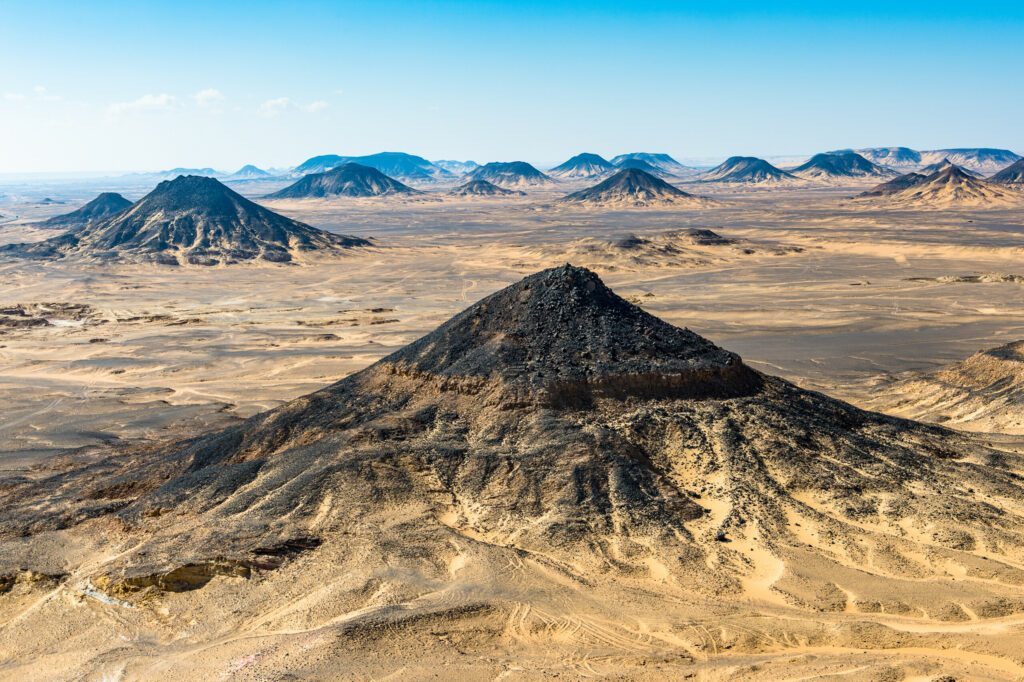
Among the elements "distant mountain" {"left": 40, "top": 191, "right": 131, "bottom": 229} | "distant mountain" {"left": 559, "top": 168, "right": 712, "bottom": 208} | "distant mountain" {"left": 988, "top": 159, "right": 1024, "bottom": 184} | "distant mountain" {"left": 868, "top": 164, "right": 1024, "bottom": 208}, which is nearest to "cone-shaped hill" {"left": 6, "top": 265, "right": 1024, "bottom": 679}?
"distant mountain" {"left": 40, "top": 191, "right": 131, "bottom": 229}

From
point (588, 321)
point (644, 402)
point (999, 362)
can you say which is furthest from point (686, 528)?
point (999, 362)

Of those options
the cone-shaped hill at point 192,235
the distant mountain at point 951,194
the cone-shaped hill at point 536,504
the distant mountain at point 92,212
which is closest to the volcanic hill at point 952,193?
the distant mountain at point 951,194

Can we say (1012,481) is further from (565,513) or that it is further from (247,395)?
(247,395)

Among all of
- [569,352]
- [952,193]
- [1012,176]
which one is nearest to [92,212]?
[569,352]

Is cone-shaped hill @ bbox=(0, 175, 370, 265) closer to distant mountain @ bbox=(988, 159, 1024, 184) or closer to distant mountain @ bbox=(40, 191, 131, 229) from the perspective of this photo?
distant mountain @ bbox=(40, 191, 131, 229)

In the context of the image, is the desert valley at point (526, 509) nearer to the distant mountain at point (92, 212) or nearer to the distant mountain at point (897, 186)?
the distant mountain at point (92, 212)

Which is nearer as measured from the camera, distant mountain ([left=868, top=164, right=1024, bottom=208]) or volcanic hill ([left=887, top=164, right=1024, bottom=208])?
volcanic hill ([left=887, top=164, right=1024, bottom=208])
